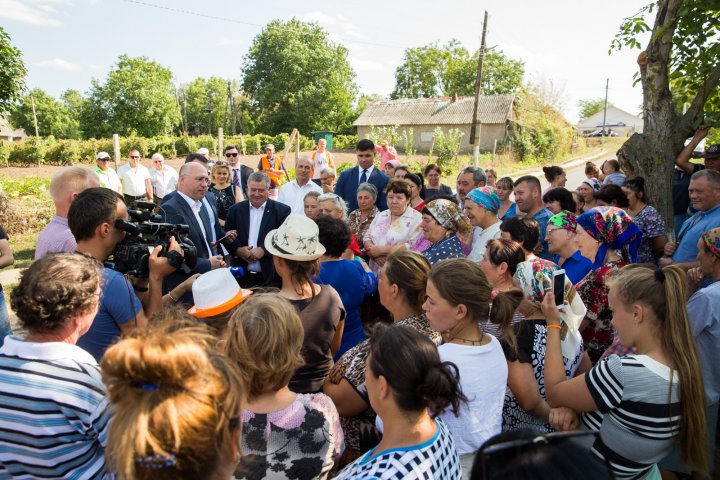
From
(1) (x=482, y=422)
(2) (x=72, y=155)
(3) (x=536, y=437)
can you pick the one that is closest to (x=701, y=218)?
(1) (x=482, y=422)

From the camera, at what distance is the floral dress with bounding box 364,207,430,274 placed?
446 cm

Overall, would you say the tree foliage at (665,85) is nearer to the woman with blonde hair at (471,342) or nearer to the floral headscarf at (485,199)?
the floral headscarf at (485,199)

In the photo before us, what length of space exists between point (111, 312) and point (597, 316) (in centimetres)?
292

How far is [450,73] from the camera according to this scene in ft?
174

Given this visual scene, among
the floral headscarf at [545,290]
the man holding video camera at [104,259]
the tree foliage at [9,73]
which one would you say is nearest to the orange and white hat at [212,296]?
the man holding video camera at [104,259]

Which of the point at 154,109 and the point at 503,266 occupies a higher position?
the point at 154,109

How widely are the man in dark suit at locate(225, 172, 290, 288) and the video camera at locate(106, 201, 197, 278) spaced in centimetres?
182

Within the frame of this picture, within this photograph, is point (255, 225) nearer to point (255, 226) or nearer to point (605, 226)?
point (255, 226)

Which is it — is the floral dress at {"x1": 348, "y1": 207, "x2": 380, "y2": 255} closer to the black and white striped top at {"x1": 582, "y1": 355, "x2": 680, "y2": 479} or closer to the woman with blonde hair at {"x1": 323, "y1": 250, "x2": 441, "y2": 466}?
the woman with blonde hair at {"x1": 323, "y1": 250, "x2": 441, "y2": 466}

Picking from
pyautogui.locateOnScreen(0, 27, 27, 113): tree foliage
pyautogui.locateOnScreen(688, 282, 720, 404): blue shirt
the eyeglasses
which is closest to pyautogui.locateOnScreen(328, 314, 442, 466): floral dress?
the eyeglasses

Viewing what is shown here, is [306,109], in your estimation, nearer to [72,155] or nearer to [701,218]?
[72,155]

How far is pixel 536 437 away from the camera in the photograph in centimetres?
93

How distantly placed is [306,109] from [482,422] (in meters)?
49.8

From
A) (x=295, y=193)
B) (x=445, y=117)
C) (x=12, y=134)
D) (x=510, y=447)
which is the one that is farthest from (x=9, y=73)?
(x=12, y=134)
